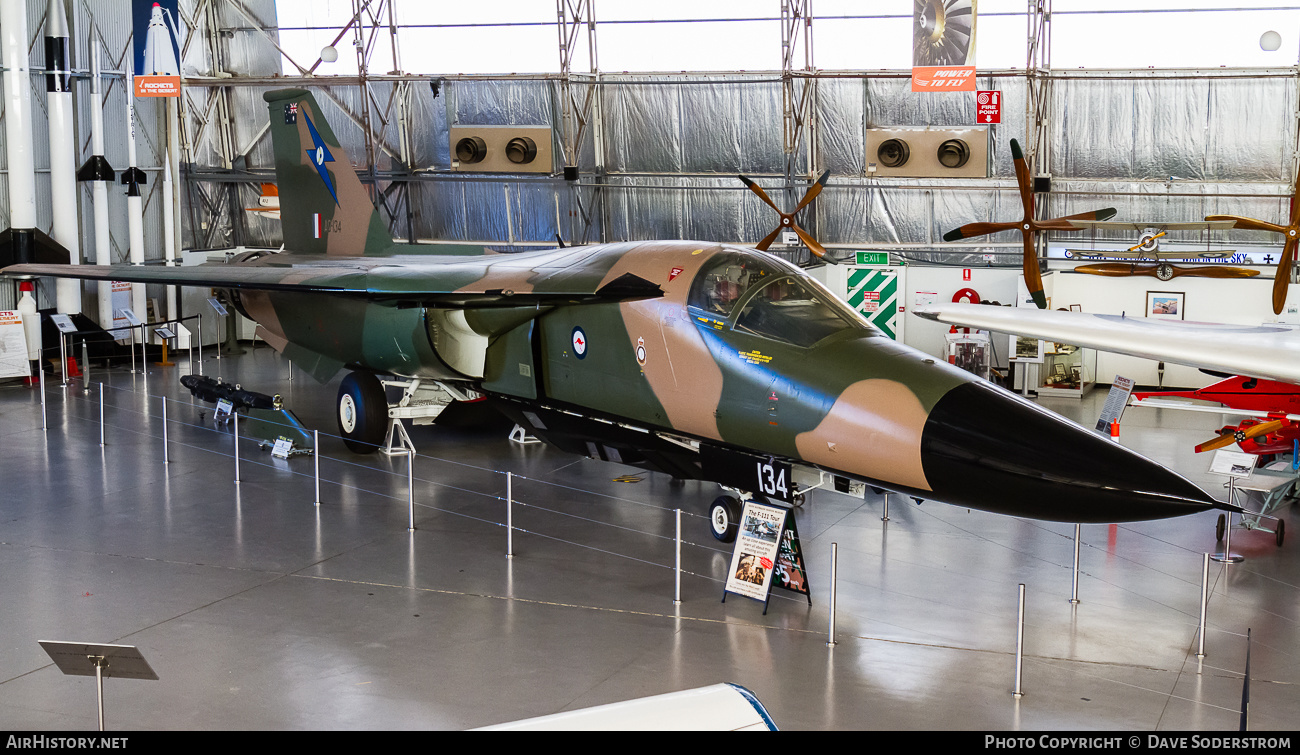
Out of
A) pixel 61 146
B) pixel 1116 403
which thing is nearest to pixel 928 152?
pixel 1116 403

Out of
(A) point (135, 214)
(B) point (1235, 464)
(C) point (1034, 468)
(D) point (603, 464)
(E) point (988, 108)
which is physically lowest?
(D) point (603, 464)

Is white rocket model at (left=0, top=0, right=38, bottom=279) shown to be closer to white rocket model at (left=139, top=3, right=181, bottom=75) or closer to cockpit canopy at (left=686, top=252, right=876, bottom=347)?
white rocket model at (left=139, top=3, right=181, bottom=75)

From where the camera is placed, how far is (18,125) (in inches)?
738

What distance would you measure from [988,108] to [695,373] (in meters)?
13.5

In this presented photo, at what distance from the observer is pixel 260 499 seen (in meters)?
11.5

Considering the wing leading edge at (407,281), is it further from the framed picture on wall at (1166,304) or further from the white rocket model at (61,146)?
the framed picture on wall at (1166,304)

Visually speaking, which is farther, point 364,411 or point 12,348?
point 12,348

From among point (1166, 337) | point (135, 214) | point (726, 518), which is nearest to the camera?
point (1166, 337)

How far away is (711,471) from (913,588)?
1997 millimetres

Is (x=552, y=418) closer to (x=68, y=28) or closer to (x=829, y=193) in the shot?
(x=829, y=193)

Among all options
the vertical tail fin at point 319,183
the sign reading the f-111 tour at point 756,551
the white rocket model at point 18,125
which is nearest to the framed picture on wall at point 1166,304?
the sign reading the f-111 tour at point 756,551

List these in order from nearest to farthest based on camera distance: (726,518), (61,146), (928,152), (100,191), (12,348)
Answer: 1. (726,518)
2. (12,348)
3. (61,146)
4. (928,152)
5. (100,191)

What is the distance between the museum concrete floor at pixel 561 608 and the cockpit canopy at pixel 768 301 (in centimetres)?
218

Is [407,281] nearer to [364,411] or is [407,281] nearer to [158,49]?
[364,411]
